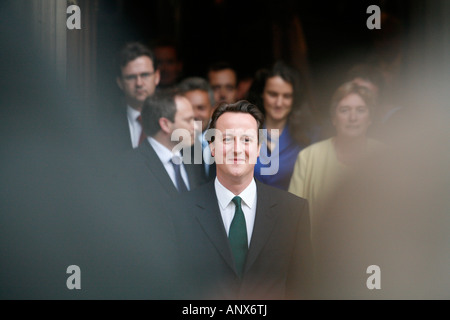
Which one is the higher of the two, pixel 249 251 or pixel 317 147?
pixel 317 147

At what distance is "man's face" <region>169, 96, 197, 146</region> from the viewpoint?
158 inches

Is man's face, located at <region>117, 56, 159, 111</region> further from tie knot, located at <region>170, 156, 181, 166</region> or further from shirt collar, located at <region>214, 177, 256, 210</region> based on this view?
shirt collar, located at <region>214, 177, 256, 210</region>

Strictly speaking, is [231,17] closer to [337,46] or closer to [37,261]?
[337,46]

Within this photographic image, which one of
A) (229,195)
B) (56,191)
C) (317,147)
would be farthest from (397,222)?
(56,191)

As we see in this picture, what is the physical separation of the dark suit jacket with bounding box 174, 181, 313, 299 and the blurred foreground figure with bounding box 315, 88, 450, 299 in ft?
0.70

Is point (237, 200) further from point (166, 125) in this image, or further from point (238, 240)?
point (166, 125)

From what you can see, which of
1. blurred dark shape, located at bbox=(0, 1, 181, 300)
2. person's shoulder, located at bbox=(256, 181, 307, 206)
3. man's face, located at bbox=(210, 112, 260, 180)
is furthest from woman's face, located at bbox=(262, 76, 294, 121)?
blurred dark shape, located at bbox=(0, 1, 181, 300)

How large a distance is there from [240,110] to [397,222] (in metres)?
1.21

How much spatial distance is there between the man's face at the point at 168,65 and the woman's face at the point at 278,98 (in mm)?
557

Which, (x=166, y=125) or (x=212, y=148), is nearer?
(x=212, y=148)

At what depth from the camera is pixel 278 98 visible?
4105 mm

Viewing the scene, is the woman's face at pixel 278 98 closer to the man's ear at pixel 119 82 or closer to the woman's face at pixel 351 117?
the woman's face at pixel 351 117

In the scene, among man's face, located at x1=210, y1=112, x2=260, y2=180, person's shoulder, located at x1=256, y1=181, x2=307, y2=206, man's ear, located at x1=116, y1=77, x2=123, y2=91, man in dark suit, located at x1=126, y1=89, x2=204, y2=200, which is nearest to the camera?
man's face, located at x1=210, y1=112, x2=260, y2=180

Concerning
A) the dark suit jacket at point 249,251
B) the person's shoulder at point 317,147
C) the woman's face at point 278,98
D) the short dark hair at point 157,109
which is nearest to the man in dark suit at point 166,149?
the short dark hair at point 157,109
